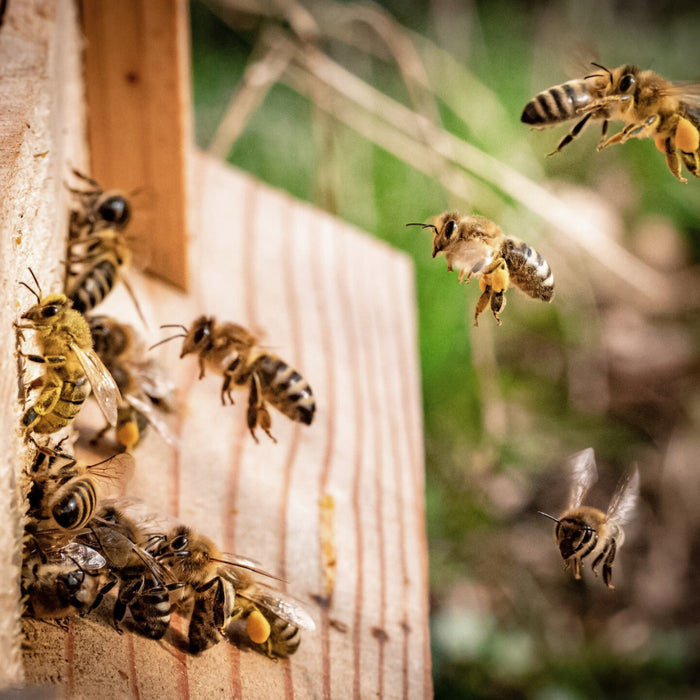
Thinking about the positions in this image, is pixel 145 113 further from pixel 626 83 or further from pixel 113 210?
pixel 626 83

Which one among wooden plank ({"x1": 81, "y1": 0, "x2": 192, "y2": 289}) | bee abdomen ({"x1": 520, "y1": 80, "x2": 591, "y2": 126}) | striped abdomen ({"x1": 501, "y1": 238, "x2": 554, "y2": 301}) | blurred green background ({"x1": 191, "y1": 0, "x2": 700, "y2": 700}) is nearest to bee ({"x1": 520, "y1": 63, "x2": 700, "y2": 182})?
bee abdomen ({"x1": 520, "y1": 80, "x2": 591, "y2": 126})

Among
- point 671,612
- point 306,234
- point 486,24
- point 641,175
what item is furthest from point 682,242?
point 306,234

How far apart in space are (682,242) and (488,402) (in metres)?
1.68

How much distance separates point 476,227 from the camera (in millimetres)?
1233

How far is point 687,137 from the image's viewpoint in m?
1.21

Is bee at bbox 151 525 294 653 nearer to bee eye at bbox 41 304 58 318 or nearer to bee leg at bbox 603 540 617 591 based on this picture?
bee eye at bbox 41 304 58 318

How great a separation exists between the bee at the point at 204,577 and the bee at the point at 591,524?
1.57 ft

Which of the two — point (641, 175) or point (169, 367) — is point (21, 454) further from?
point (641, 175)

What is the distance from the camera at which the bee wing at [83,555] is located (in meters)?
1.11

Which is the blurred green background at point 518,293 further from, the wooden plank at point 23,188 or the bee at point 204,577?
the wooden plank at point 23,188

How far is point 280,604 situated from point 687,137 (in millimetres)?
829

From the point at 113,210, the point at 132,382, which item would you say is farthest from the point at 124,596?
the point at 113,210

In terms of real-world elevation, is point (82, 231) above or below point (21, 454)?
above

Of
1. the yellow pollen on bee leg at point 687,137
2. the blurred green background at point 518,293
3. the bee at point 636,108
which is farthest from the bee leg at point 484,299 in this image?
the blurred green background at point 518,293
